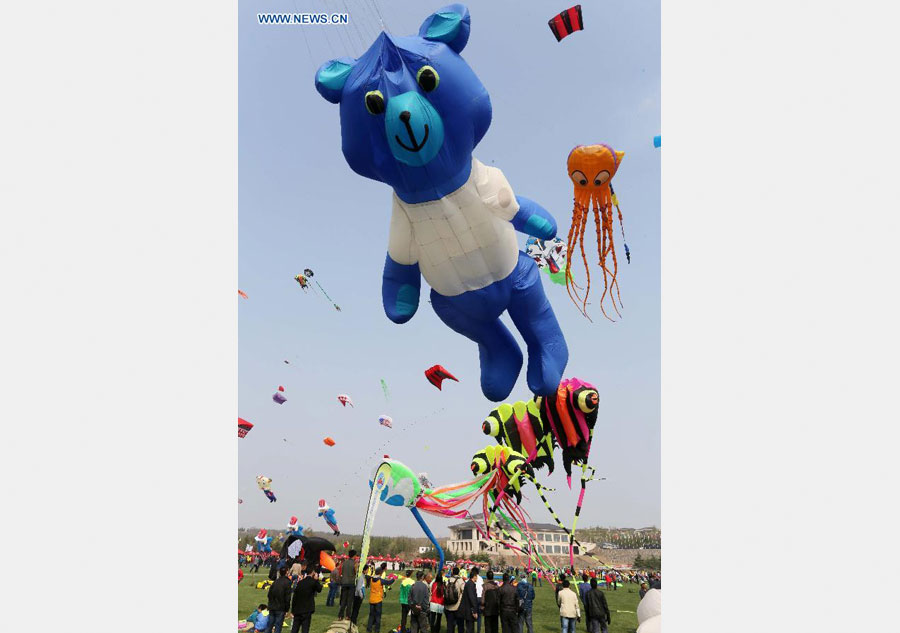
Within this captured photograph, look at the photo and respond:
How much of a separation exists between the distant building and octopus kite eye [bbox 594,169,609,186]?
4195mm

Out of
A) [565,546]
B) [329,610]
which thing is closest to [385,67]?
[329,610]

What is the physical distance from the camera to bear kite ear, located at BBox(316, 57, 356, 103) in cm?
425

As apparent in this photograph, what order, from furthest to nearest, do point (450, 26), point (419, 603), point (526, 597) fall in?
point (526, 597)
point (419, 603)
point (450, 26)

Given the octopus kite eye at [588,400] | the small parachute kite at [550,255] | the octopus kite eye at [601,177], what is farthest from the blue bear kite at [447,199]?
the octopus kite eye at [588,400]

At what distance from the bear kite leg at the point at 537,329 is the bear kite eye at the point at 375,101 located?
160 cm

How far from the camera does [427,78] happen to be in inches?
160

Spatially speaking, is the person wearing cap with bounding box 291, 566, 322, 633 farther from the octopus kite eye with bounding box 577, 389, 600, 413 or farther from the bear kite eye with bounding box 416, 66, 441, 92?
the octopus kite eye with bounding box 577, 389, 600, 413

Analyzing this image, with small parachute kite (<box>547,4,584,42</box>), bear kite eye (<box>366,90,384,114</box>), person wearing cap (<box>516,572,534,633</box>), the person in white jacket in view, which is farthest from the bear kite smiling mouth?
person wearing cap (<box>516,572,534,633</box>)

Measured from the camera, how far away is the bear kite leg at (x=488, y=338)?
4.97 metres

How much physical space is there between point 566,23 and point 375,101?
1.67m

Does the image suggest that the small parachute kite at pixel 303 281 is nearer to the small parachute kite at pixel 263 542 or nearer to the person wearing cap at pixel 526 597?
the person wearing cap at pixel 526 597

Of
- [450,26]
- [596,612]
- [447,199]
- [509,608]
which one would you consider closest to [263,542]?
[509,608]

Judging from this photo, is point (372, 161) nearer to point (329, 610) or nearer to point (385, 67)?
point (385, 67)

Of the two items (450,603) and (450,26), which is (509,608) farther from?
(450,26)
